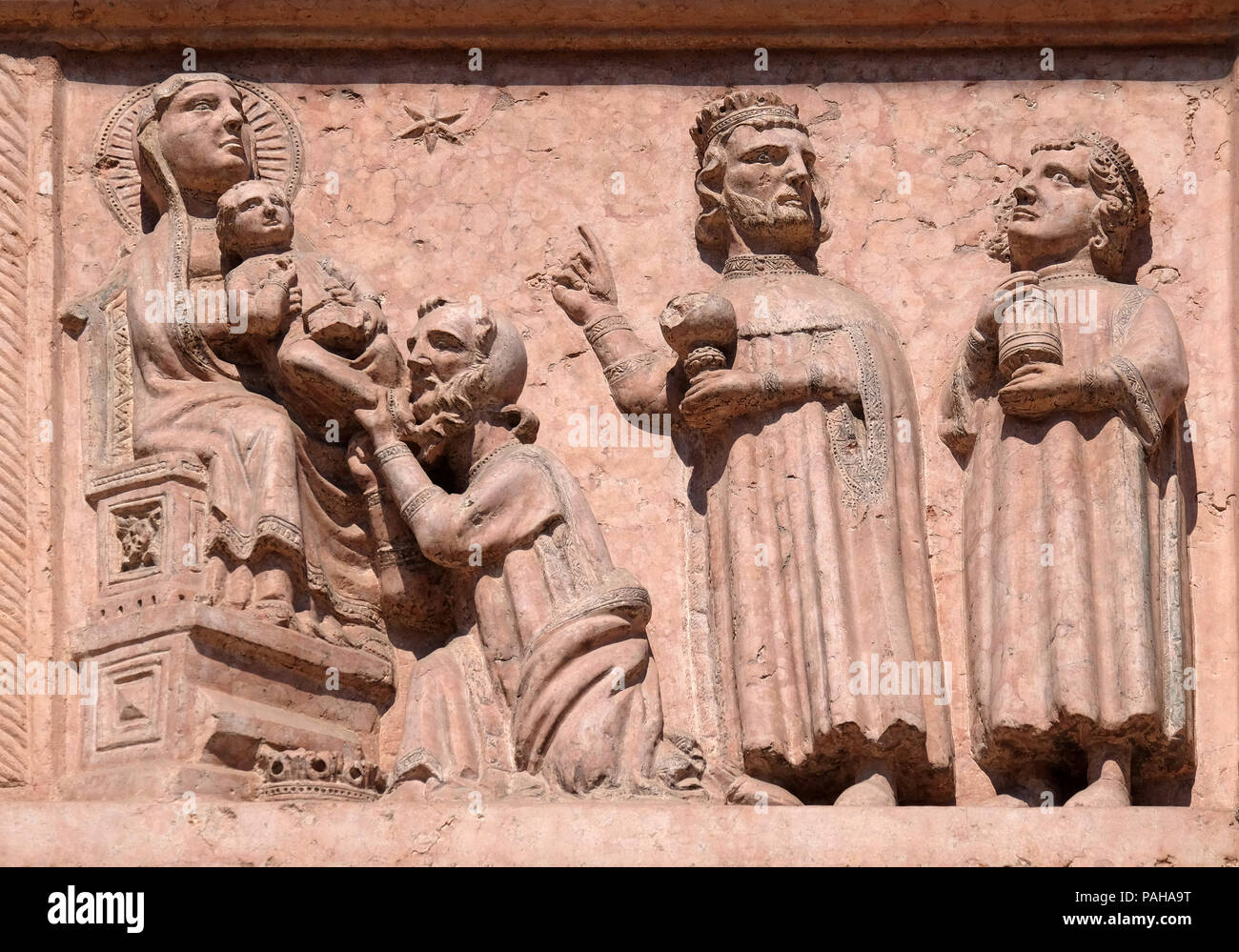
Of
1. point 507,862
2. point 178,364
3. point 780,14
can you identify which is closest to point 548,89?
point 780,14

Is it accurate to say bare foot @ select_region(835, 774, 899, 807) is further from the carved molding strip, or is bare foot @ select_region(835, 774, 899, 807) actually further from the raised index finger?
the carved molding strip

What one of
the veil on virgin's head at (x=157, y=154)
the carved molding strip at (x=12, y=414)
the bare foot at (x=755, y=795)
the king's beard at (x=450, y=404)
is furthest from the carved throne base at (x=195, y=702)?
the veil on virgin's head at (x=157, y=154)

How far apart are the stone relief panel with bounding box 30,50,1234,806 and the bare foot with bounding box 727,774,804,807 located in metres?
0.01

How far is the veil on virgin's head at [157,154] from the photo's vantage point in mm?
9227

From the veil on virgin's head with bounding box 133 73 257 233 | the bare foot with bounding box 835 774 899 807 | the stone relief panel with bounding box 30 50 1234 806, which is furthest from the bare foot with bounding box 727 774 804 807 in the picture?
the veil on virgin's head with bounding box 133 73 257 233

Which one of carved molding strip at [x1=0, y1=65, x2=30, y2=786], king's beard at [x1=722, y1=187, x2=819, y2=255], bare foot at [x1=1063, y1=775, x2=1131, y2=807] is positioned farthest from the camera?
king's beard at [x1=722, y1=187, x2=819, y2=255]

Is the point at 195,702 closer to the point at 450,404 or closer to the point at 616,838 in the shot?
the point at 450,404

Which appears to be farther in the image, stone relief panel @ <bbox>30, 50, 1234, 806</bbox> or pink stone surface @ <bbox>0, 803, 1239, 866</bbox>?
stone relief panel @ <bbox>30, 50, 1234, 806</bbox>

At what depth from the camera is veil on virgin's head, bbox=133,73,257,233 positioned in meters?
9.23

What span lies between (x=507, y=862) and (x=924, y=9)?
10.2 ft

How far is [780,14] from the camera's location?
9562 millimetres

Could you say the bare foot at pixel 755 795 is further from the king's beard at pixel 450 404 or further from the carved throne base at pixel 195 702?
the king's beard at pixel 450 404
